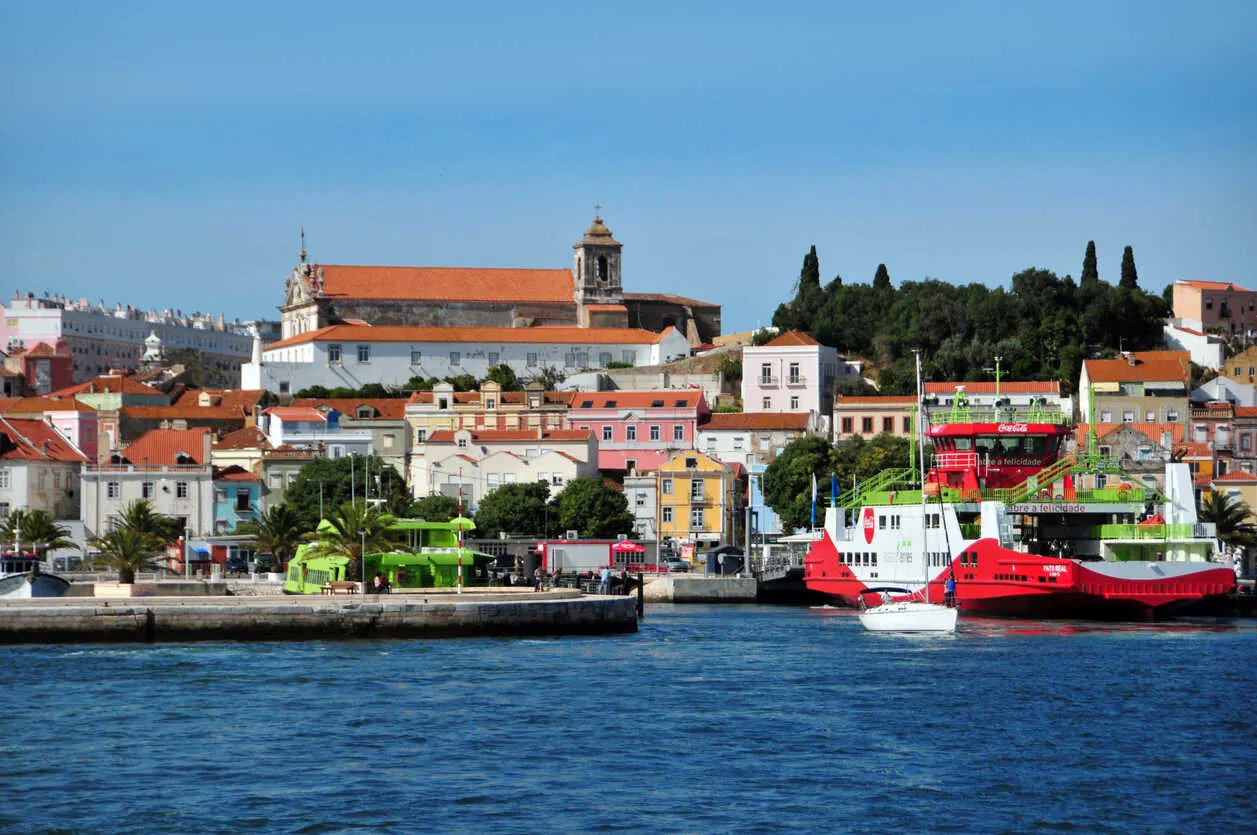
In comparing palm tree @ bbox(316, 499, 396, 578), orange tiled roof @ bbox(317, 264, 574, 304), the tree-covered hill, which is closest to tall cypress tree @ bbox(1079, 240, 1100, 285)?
the tree-covered hill

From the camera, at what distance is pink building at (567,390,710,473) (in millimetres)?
91812

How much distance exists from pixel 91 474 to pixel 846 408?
37.6m

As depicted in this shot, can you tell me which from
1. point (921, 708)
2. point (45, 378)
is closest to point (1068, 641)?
point (921, 708)

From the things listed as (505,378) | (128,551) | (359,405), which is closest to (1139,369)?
(505,378)

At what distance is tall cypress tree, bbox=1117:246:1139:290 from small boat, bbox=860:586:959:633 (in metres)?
70.0

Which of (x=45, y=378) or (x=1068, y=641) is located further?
(x=45, y=378)

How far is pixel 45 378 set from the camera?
418 feet

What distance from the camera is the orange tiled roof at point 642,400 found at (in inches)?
3681

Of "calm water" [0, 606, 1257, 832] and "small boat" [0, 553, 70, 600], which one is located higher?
"small boat" [0, 553, 70, 600]

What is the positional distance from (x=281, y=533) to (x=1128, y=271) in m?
65.0

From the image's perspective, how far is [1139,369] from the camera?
9394 cm

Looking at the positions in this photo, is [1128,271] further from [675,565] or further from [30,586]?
[30,586]

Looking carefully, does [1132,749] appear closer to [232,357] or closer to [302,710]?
[302,710]

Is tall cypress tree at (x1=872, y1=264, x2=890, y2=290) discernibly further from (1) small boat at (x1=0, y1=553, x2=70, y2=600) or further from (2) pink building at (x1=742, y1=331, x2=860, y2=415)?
(1) small boat at (x1=0, y1=553, x2=70, y2=600)
